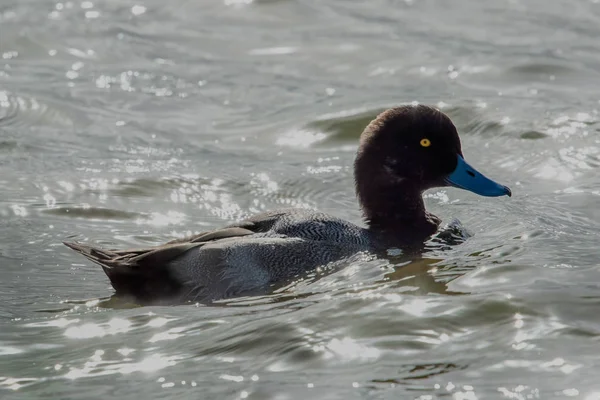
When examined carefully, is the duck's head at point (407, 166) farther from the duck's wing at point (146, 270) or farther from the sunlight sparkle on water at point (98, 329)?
the sunlight sparkle on water at point (98, 329)

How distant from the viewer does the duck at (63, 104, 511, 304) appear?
23.1 ft

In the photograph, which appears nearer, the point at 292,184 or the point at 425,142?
the point at 425,142

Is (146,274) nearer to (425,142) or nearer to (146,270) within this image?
(146,270)

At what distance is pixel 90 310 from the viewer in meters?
6.95

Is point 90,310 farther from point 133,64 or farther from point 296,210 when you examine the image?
point 133,64

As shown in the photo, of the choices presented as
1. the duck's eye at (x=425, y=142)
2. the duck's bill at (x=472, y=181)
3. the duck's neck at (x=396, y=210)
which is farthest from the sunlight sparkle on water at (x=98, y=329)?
the duck's bill at (x=472, y=181)

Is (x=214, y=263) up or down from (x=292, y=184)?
up

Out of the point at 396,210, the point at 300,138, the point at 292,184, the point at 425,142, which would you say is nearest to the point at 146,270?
the point at 396,210

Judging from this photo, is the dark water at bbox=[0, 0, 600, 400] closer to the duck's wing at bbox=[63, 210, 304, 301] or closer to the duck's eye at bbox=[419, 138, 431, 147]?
the duck's wing at bbox=[63, 210, 304, 301]

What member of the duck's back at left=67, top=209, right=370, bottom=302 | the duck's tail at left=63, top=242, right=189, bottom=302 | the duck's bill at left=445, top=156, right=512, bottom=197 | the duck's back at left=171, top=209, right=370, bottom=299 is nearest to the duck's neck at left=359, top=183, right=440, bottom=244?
the duck's bill at left=445, top=156, right=512, bottom=197

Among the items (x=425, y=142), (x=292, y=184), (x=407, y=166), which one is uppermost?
(x=425, y=142)

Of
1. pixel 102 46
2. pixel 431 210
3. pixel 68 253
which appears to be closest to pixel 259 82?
pixel 102 46

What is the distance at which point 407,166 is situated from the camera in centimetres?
815

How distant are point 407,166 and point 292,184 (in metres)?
1.92
